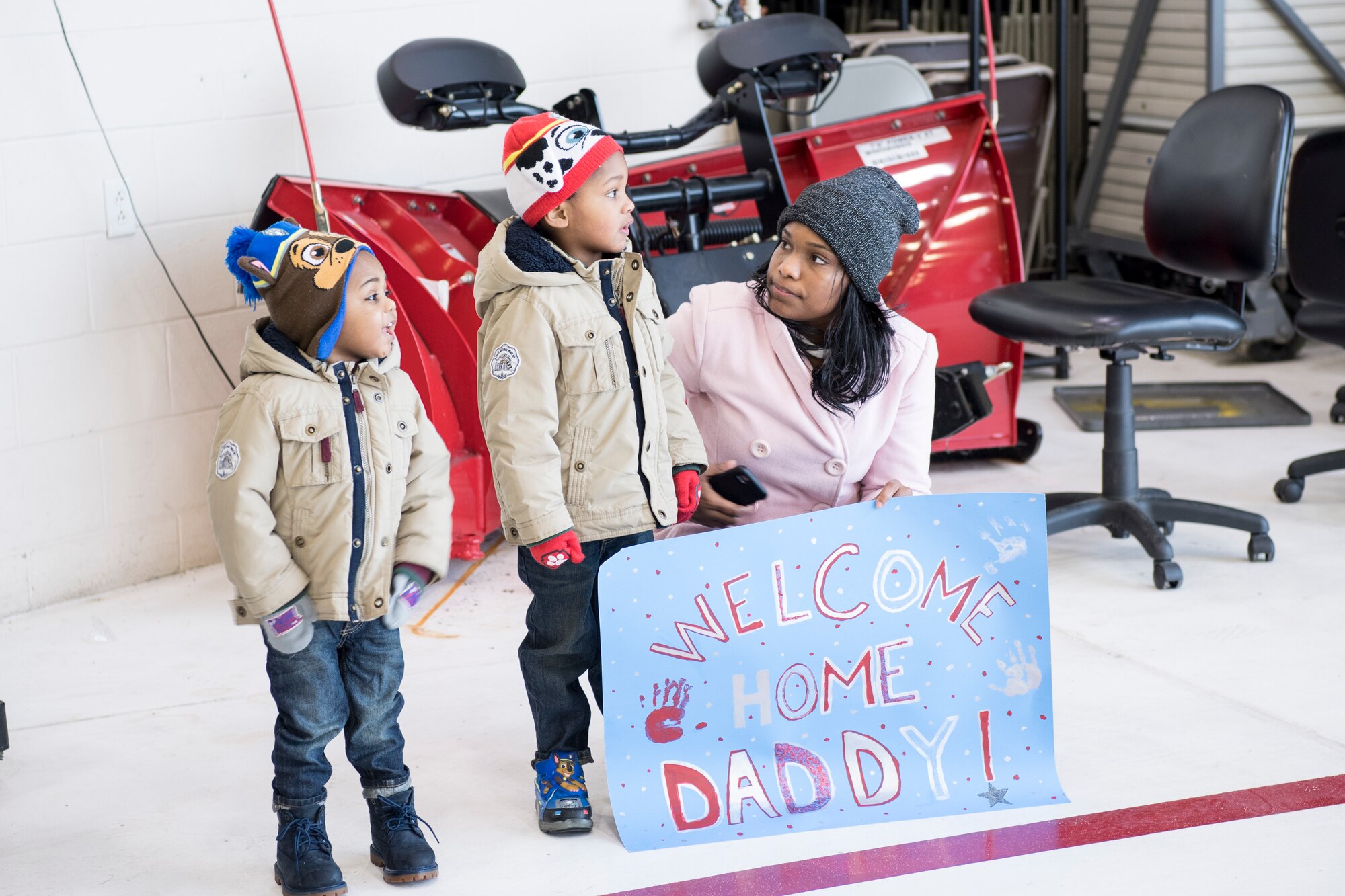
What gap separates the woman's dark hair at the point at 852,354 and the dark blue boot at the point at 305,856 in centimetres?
101

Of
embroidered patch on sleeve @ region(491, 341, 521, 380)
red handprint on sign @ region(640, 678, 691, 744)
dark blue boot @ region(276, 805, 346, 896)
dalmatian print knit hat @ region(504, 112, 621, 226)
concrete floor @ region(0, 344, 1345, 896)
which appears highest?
dalmatian print knit hat @ region(504, 112, 621, 226)

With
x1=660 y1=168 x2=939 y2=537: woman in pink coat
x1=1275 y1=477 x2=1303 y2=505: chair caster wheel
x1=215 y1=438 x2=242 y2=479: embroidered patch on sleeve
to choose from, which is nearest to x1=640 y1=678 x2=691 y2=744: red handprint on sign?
x1=660 y1=168 x2=939 y2=537: woman in pink coat

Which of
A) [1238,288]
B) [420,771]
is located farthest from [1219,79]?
[420,771]

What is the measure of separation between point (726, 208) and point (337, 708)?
2.04 meters

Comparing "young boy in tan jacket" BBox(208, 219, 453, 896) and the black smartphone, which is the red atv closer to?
the black smartphone

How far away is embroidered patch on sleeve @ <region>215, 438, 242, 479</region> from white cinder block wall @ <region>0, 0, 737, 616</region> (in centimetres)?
157

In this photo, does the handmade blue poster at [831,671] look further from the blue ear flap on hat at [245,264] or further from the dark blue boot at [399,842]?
the blue ear flap on hat at [245,264]

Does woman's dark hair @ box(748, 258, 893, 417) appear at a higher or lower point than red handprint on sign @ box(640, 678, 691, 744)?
higher

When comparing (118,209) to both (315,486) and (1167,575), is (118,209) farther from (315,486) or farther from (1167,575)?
(1167,575)

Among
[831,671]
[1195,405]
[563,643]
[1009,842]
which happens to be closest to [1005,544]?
[831,671]

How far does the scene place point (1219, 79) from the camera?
507cm

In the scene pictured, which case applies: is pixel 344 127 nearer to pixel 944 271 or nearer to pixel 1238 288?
pixel 944 271

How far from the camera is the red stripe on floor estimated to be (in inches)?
79.7

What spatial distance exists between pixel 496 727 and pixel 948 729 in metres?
0.85
